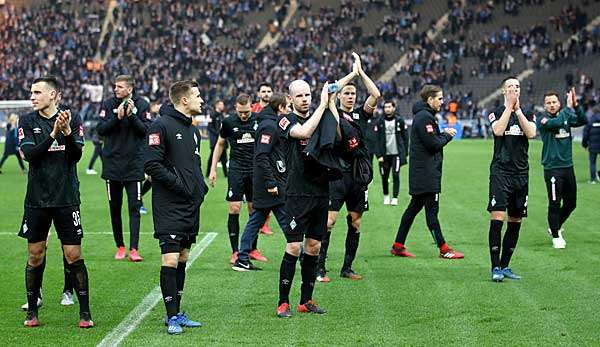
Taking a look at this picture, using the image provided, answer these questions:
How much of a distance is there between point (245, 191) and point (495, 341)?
5.05 m

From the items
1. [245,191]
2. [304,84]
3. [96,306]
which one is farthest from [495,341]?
[245,191]

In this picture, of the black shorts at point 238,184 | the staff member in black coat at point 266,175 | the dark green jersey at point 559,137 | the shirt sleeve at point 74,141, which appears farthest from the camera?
the dark green jersey at point 559,137

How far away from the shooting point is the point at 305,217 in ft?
28.1

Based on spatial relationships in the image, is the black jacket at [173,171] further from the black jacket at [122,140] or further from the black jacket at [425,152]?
the black jacket at [425,152]

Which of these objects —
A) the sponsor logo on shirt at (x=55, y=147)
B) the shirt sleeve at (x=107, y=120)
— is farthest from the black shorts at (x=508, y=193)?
the sponsor logo on shirt at (x=55, y=147)

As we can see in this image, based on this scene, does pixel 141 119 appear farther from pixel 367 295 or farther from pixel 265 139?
pixel 367 295

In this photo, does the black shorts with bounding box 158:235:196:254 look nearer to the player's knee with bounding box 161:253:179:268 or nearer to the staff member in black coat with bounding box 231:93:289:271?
the player's knee with bounding box 161:253:179:268

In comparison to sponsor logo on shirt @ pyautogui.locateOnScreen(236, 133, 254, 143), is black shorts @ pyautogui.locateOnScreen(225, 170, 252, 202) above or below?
below

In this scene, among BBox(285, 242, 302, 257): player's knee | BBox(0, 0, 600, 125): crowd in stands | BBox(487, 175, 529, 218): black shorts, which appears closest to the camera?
BBox(285, 242, 302, 257): player's knee

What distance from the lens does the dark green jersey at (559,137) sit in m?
13.0

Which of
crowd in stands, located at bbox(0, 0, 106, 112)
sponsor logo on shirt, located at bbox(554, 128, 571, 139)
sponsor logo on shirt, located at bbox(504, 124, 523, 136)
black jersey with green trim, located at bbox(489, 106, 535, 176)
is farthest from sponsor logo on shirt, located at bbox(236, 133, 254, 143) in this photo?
crowd in stands, located at bbox(0, 0, 106, 112)

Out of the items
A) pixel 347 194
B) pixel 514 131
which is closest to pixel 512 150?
pixel 514 131

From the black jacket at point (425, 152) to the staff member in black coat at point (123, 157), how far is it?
132 inches

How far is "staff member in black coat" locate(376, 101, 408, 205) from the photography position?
19.5 m
